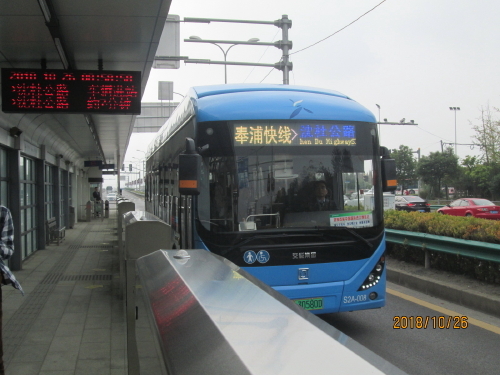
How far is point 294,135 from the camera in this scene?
6.19m

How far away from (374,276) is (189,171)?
255 centimetres

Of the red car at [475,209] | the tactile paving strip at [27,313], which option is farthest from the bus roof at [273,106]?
the red car at [475,209]

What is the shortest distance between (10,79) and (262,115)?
4.20m

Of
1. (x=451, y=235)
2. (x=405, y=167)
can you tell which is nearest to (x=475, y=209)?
(x=451, y=235)

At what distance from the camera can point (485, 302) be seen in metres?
7.02

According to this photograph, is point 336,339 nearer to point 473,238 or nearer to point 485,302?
point 485,302

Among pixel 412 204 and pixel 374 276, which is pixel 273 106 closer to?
pixel 374 276

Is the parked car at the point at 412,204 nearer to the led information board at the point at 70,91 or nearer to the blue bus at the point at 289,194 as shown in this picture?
the led information board at the point at 70,91

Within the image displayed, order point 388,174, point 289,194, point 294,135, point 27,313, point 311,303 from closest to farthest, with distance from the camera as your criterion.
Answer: point 311,303, point 289,194, point 294,135, point 388,174, point 27,313

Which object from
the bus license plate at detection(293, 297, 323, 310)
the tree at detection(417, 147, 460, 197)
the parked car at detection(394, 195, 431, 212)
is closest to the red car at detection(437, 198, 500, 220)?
the parked car at detection(394, 195, 431, 212)

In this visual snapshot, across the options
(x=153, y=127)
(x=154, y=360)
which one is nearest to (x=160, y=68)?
(x=154, y=360)

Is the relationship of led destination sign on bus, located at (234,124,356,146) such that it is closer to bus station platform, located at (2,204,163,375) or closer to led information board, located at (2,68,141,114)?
bus station platform, located at (2,204,163,375)

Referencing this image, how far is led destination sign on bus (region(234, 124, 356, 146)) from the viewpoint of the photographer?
20.0 ft

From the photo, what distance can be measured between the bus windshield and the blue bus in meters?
0.01
